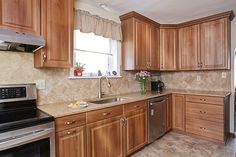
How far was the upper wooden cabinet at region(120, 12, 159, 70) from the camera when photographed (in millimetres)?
3021

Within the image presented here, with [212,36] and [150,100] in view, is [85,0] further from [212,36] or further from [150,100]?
[212,36]

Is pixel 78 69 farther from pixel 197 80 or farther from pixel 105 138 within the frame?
pixel 197 80

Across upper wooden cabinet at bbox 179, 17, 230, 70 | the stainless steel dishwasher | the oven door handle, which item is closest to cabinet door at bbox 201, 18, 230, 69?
upper wooden cabinet at bbox 179, 17, 230, 70

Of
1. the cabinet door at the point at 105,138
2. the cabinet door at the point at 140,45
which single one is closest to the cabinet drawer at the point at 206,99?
the cabinet door at the point at 140,45

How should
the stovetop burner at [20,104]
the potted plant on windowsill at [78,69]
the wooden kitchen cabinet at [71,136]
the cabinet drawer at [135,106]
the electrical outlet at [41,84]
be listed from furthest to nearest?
1. the potted plant on windowsill at [78,69]
2. the cabinet drawer at [135,106]
3. the electrical outlet at [41,84]
4. the wooden kitchen cabinet at [71,136]
5. the stovetop burner at [20,104]

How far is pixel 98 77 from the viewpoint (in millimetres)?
2744

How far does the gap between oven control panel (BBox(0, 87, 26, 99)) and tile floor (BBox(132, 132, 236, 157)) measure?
187 cm

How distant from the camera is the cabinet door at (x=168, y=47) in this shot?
3.70 meters

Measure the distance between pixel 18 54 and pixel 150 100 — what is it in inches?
83.6

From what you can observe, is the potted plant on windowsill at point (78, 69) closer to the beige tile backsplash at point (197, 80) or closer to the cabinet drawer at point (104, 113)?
the cabinet drawer at point (104, 113)

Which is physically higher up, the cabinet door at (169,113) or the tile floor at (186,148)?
the cabinet door at (169,113)

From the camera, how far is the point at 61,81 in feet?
7.47

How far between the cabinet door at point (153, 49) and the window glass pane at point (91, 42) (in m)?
0.95

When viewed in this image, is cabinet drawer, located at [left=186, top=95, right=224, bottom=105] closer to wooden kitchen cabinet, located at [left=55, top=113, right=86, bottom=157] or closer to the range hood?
wooden kitchen cabinet, located at [left=55, top=113, right=86, bottom=157]
